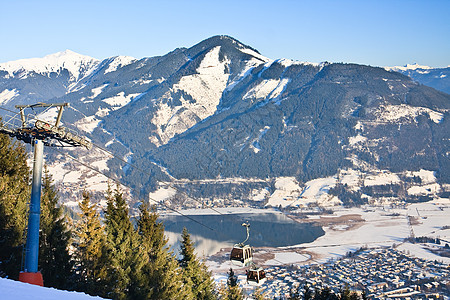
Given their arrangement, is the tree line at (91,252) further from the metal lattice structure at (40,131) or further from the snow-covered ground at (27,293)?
the snow-covered ground at (27,293)

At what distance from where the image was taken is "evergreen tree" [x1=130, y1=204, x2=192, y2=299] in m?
22.9

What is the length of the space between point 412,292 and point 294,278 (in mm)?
16655

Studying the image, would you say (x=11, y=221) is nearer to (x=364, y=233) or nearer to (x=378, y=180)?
(x=364, y=233)

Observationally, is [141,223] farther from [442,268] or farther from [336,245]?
[336,245]

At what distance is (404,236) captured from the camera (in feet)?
375

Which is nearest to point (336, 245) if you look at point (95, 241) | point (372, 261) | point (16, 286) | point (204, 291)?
point (372, 261)

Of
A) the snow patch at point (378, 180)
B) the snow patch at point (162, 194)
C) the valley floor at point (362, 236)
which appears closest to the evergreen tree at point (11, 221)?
the valley floor at point (362, 236)

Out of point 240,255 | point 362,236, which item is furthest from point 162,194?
point 240,255

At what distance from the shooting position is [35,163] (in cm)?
1795

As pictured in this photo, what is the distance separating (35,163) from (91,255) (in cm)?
639

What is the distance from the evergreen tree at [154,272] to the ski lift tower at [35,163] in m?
5.95

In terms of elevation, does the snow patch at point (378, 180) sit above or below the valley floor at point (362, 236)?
above

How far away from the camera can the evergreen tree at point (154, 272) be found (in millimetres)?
22906

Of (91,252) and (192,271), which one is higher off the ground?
(91,252)
